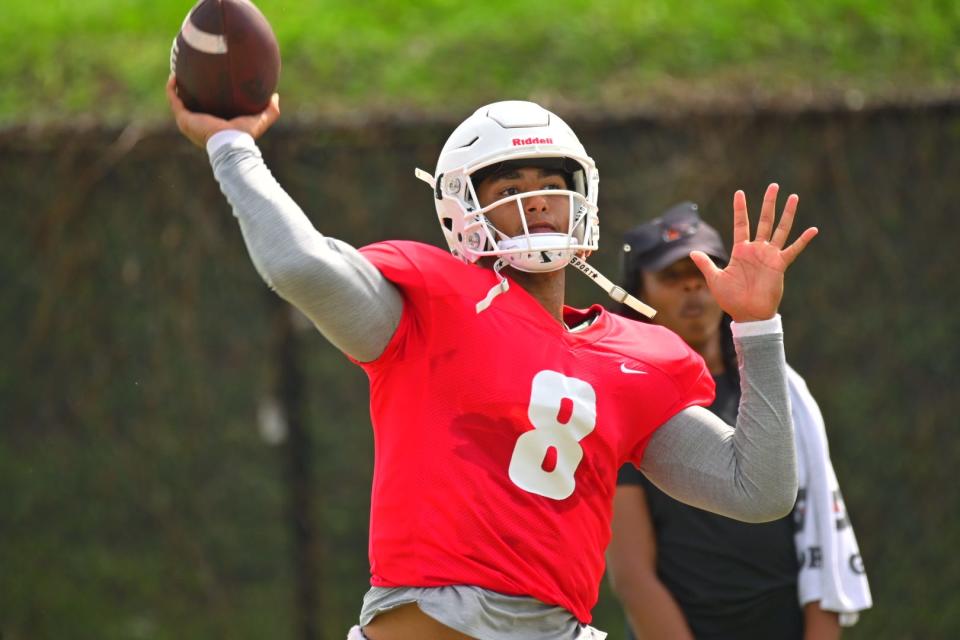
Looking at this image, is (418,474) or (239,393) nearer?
(418,474)

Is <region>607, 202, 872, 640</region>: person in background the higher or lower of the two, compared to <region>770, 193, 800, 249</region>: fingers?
lower

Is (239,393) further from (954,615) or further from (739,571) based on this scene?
(954,615)

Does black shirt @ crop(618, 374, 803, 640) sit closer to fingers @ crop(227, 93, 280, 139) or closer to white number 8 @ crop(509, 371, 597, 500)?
white number 8 @ crop(509, 371, 597, 500)

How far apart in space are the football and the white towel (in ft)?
5.55

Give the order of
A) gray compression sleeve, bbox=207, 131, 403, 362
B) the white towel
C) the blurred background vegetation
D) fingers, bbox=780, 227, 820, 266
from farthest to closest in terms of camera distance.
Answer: the blurred background vegetation
the white towel
fingers, bbox=780, 227, 820, 266
gray compression sleeve, bbox=207, 131, 403, 362

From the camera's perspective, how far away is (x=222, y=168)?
2.53 metres

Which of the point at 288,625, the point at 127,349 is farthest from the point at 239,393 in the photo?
the point at 288,625

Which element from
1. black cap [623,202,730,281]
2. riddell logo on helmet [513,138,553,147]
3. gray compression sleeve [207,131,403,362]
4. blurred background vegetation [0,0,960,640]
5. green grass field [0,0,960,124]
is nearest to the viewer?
gray compression sleeve [207,131,403,362]

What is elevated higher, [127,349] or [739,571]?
[127,349]

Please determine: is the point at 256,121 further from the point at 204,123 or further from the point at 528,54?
the point at 528,54

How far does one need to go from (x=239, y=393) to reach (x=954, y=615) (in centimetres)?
319

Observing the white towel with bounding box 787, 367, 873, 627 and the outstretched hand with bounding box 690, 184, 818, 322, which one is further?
the white towel with bounding box 787, 367, 873, 627

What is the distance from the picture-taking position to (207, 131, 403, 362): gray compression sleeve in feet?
7.98

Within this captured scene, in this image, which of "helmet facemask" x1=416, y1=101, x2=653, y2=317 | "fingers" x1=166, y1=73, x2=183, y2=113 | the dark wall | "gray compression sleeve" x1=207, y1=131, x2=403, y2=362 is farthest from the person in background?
the dark wall
